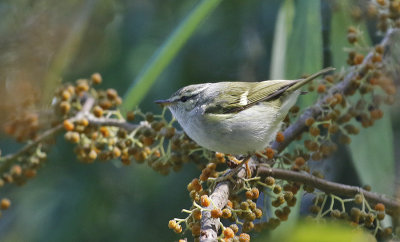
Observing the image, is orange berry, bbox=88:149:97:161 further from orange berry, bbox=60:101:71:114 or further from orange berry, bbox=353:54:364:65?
orange berry, bbox=353:54:364:65

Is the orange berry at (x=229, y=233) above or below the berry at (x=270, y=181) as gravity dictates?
above

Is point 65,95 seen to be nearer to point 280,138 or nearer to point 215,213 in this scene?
point 280,138

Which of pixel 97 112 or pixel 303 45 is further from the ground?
pixel 303 45

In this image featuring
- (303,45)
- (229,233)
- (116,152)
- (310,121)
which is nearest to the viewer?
(229,233)

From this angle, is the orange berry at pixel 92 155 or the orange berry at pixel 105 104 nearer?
the orange berry at pixel 92 155

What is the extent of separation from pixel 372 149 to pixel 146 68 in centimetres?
126

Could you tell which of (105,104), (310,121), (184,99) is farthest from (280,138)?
(105,104)

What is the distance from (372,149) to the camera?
2828mm

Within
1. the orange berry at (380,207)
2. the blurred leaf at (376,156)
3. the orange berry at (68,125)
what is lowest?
the blurred leaf at (376,156)

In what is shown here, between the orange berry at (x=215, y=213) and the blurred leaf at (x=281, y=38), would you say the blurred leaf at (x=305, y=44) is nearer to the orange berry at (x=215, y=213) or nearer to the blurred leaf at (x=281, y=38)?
the blurred leaf at (x=281, y=38)

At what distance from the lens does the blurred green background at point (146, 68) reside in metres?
2.86

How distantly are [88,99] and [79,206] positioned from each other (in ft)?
3.00

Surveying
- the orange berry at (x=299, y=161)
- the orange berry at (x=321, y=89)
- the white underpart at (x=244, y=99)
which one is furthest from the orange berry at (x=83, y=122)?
the orange berry at (x=321, y=89)

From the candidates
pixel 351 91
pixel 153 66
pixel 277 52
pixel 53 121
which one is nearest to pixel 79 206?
pixel 53 121
